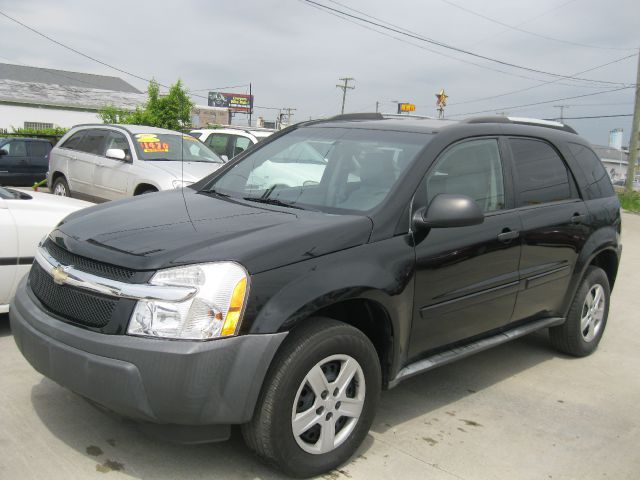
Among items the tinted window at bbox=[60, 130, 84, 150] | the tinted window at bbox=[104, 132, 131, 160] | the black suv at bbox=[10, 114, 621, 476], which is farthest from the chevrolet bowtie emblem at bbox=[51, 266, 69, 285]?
the tinted window at bbox=[60, 130, 84, 150]

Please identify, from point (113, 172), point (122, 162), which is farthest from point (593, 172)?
point (113, 172)

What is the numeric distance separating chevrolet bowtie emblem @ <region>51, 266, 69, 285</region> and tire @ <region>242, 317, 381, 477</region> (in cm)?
107

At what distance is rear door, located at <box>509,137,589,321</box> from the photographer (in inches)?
174

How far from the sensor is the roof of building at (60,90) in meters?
45.4

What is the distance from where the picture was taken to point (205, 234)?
125 inches

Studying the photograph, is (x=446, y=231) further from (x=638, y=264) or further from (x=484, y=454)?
(x=638, y=264)

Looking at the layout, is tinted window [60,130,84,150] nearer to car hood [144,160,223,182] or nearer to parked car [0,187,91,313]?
car hood [144,160,223,182]

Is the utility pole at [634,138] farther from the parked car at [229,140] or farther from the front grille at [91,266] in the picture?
the front grille at [91,266]

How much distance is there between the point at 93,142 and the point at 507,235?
8.00 m

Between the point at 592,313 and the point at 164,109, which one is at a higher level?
the point at 164,109

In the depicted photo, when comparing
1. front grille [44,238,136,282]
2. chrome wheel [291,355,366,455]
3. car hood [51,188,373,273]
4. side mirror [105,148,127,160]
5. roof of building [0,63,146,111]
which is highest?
roof of building [0,63,146,111]

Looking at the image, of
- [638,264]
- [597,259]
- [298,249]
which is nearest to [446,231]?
[298,249]

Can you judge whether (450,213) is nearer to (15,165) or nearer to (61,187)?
(61,187)

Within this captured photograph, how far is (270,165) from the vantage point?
443 centimetres
